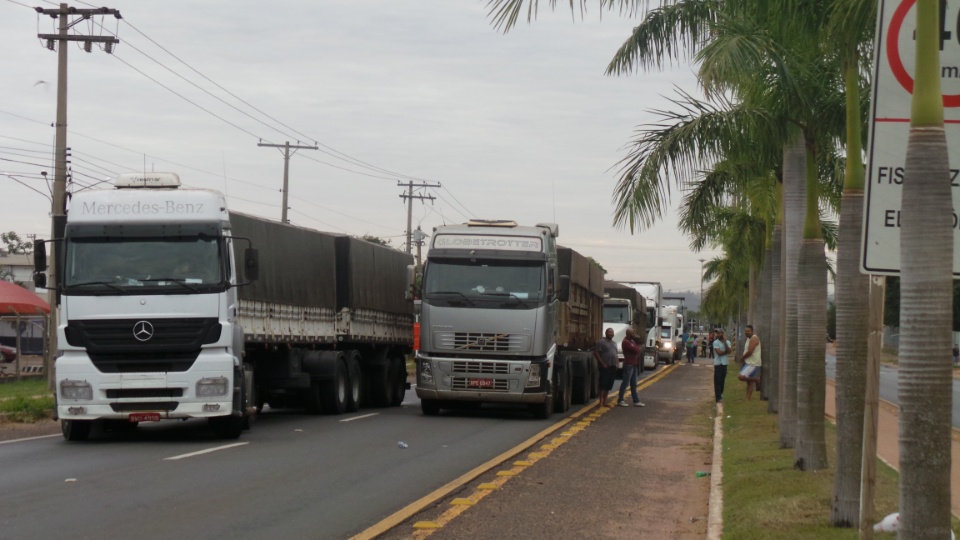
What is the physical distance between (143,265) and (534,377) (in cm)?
821

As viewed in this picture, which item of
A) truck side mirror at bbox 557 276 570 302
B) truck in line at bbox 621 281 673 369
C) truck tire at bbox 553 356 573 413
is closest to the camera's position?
truck side mirror at bbox 557 276 570 302

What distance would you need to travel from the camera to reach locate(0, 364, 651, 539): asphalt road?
Answer: 10078mm

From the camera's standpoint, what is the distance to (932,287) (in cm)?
618

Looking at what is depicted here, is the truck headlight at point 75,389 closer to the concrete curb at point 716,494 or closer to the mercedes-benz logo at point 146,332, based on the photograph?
the mercedes-benz logo at point 146,332

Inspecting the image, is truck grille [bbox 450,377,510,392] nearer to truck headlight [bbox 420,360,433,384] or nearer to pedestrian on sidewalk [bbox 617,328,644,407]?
truck headlight [bbox 420,360,433,384]

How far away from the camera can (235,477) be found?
13109mm

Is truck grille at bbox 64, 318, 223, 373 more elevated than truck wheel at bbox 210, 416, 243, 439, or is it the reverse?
truck grille at bbox 64, 318, 223, 373

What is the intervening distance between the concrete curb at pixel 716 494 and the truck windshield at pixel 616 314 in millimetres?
23796

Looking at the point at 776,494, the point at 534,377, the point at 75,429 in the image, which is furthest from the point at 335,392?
the point at 776,494

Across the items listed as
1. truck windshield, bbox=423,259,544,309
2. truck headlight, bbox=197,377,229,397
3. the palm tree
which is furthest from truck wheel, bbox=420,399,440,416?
the palm tree

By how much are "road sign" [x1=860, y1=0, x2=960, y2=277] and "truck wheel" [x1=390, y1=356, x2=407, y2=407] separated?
826 inches

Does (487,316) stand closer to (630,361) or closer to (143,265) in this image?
(630,361)

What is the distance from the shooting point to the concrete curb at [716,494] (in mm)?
10219

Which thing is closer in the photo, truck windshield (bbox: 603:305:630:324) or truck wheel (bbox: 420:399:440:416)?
truck wheel (bbox: 420:399:440:416)
